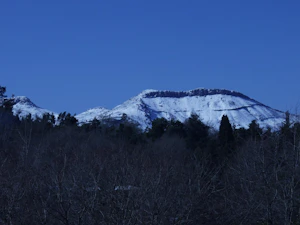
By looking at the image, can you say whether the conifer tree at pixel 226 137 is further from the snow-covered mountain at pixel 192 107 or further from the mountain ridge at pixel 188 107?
the snow-covered mountain at pixel 192 107

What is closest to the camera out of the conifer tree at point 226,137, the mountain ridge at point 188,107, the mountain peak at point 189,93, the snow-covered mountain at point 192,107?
the conifer tree at point 226,137

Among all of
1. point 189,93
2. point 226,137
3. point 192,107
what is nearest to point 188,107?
point 192,107

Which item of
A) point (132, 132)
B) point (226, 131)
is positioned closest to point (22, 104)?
point (132, 132)

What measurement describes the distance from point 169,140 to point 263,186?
2749 cm

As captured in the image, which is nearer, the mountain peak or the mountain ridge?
the mountain ridge

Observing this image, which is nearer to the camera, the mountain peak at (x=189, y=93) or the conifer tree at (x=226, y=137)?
the conifer tree at (x=226, y=137)

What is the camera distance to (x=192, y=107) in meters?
114

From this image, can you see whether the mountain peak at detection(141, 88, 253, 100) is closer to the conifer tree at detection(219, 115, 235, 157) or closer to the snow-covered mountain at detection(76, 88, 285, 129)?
the snow-covered mountain at detection(76, 88, 285, 129)

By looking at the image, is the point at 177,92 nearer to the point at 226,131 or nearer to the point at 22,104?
the point at 22,104

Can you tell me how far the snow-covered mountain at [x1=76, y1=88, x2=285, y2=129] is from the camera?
105562mm

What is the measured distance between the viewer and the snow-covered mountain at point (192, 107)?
346 ft

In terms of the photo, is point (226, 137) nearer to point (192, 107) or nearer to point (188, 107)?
point (192, 107)

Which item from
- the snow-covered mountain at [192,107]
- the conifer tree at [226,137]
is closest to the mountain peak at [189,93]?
the snow-covered mountain at [192,107]

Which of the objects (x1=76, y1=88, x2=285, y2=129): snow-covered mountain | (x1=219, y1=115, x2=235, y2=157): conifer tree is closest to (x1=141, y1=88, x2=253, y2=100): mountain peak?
(x1=76, y1=88, x2=285, y2=129): snow-covered mountain
